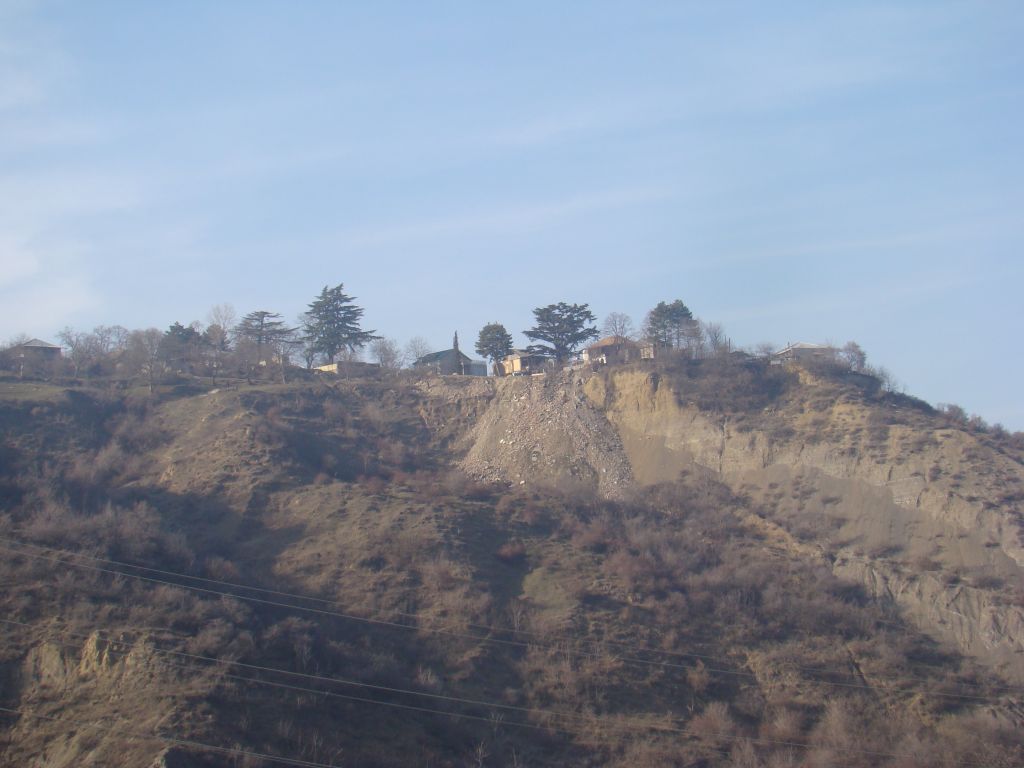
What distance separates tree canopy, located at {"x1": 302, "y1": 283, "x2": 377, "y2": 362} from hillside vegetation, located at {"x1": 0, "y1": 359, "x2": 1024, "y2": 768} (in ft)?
41.6

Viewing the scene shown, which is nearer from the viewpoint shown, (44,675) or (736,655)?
(44,675)

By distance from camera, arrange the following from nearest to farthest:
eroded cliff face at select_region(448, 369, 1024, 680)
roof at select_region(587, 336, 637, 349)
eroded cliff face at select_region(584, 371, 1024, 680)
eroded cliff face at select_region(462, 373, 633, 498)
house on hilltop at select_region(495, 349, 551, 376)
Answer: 1. eroded cliff face at select_region(584, 371, 1024, 680)
2. eroded cliff face at select_region(448, 369, 1024, 680)
3. eroded cliff face at select_region(462, 373, 633, 498)
4. roof at select_region(587, 336, 637, 349)
5. house on hilltop at select_region(495, 349, 551, 376)

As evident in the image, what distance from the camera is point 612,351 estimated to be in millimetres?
63594

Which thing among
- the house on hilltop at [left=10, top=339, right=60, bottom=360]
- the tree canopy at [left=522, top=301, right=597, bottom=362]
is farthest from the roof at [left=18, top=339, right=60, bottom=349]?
the tree canopy at [left=522, top=301, right=597, bottom=362]

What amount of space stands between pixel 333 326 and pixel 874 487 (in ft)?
130

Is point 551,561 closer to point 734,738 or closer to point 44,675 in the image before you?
point 734,738

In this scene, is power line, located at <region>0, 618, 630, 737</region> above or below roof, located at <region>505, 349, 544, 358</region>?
below

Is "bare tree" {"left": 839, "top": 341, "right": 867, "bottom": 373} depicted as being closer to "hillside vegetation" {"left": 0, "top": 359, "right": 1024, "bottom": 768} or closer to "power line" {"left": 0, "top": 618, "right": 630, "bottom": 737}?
"hillside vegetation" {"left": 0, "top": 359, "right": 1024, "bottom": 768}

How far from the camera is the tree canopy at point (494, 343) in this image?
2653 inches

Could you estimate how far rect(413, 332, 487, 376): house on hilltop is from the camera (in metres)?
70.1

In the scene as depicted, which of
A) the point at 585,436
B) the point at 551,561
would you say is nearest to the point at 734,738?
the point at 551,561

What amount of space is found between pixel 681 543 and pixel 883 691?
1123 centimetres

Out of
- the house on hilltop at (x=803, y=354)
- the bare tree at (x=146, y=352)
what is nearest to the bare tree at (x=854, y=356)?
the house on hilltop at (x=803, y=354)

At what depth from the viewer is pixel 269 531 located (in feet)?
136
